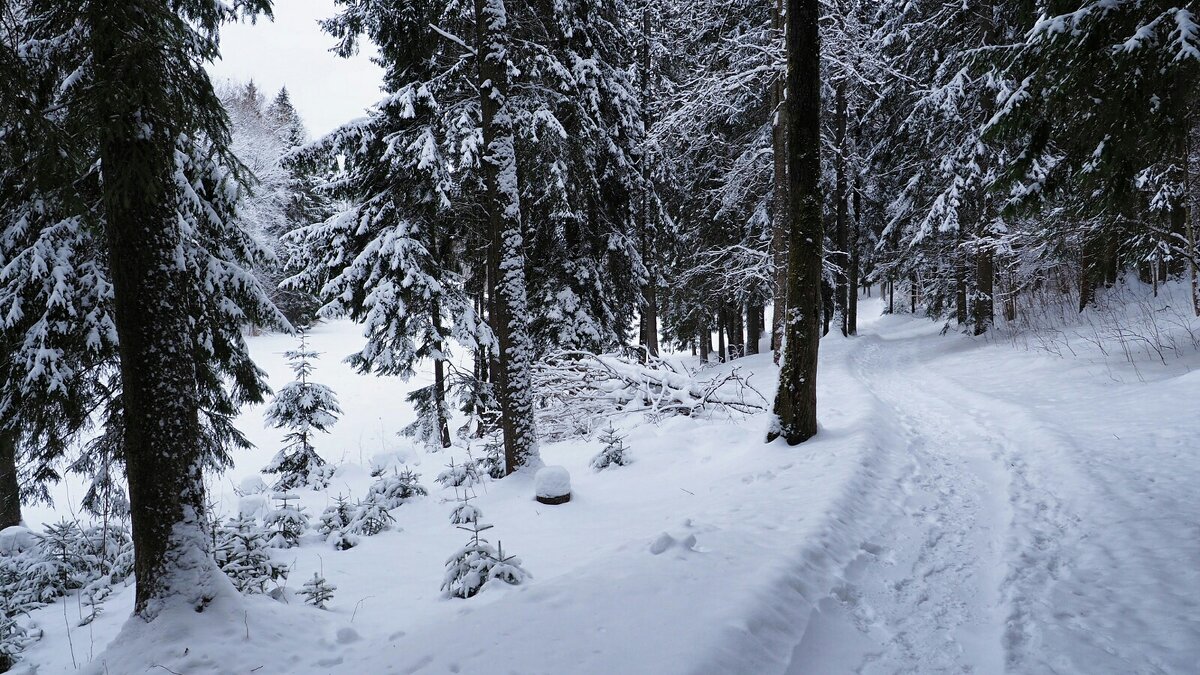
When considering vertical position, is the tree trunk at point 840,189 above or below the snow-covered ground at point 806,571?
above

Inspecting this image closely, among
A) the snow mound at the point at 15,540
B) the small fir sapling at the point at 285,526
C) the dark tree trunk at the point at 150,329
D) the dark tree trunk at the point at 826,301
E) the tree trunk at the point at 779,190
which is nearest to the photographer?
the dark tree trunk at the point at 150,329

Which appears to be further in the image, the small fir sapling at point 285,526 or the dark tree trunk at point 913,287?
the dark tree trunk at point 913,287

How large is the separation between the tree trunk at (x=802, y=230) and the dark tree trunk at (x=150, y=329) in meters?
6.26

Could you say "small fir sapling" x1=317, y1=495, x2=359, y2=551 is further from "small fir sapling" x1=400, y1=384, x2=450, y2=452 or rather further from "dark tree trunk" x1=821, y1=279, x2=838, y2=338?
"dark tree trunk" x1=821, y1=279, x2=838, y2=338

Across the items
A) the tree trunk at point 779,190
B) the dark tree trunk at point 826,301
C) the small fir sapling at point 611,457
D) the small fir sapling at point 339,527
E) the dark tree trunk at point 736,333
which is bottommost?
the small fir sapling at point 339,527

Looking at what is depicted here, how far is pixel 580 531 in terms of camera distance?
18.3 feet

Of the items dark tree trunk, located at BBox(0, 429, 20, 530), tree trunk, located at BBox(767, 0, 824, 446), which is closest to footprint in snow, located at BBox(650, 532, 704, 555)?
tree trunk, located at BBox(767, 0, 824, 446)

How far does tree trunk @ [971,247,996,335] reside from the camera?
15.8m

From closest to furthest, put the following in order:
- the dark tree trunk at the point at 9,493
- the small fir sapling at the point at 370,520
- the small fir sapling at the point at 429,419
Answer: the small fir sapling at the point at 370,520 < the dark tree trunk at the point at 9,493 < the small fir sapling at the point at 429,419

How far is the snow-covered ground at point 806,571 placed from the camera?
2881 mm

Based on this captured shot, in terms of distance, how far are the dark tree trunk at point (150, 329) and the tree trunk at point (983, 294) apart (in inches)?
725

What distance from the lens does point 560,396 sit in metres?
11.0

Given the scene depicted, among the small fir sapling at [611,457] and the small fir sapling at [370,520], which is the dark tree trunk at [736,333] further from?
the small fir sapling at [370,520]

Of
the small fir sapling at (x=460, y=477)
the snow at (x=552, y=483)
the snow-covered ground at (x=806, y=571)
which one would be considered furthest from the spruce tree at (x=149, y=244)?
the small fir sapling at (x=460, y=477)
